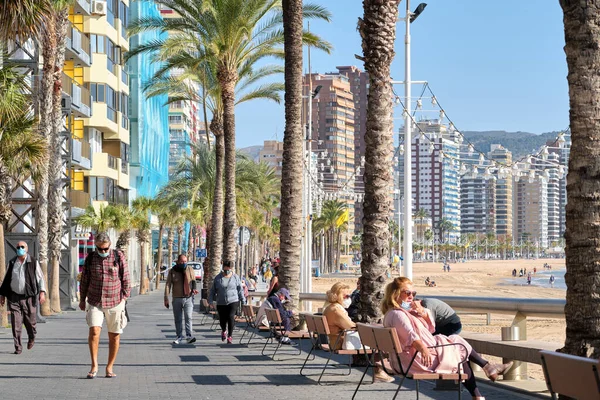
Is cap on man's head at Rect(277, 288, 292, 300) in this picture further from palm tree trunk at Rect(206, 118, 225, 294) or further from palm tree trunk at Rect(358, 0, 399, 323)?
palm tree trunk at Rect(206, 118, 225, 294)

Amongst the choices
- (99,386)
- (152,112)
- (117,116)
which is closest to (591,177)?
(99,386)

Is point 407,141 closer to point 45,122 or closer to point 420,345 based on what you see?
point 45,122

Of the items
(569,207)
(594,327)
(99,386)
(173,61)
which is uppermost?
(173,61)

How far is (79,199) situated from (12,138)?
3344 cm

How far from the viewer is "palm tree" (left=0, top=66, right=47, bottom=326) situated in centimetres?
2472

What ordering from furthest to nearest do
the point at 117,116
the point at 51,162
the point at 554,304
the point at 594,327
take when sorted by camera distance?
the point at 117,116
the point at 51,162
the point at 554,304
the point at 594,327

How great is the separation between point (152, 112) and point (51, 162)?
47.2 m

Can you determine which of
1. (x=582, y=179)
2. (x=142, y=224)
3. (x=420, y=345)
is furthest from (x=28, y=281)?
(x=142, y=224)

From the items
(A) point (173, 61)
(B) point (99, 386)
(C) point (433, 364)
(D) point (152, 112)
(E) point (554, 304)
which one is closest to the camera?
(C) point (433, 364)

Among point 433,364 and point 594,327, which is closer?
point 594,327

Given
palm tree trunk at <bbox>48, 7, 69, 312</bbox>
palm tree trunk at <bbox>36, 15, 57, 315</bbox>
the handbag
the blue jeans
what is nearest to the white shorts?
the handbag

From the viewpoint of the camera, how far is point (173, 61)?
1540 inches

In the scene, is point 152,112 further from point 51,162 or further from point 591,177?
point 591,177

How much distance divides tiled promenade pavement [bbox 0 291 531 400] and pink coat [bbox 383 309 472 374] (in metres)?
1.28
